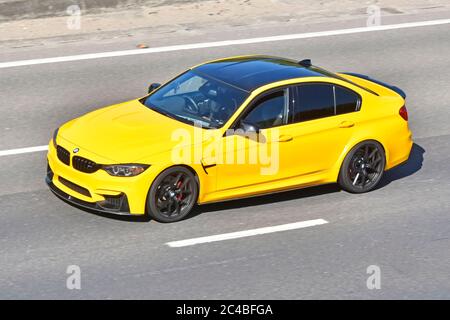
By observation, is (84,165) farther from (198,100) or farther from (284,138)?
(284,138)

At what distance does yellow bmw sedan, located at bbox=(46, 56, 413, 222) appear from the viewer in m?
11.1

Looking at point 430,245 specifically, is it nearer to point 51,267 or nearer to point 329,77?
point 329,77

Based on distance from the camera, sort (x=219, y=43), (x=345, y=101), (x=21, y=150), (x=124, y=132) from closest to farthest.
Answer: (x=124, y=132) → (x=345, y=101) → (x=21, y=150) → (x=219, y=43)

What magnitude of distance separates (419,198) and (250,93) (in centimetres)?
258

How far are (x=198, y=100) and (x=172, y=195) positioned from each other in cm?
147

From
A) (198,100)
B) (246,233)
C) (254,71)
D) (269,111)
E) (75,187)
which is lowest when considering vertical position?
(246,233)

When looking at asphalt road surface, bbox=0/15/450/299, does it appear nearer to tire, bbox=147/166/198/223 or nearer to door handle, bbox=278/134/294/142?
tire, bbox=147/166/198/223

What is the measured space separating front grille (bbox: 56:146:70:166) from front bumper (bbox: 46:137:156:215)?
8 centimetres

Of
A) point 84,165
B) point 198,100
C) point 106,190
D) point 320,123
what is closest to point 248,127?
point 198,100

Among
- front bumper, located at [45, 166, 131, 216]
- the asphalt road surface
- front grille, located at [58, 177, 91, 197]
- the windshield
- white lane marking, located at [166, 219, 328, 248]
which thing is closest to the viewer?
the asphalt road surface

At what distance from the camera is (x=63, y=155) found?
37.8ft

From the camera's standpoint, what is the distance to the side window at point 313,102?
39.8 ft

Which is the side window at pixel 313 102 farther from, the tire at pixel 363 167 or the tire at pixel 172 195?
the tire at pixel 172 195

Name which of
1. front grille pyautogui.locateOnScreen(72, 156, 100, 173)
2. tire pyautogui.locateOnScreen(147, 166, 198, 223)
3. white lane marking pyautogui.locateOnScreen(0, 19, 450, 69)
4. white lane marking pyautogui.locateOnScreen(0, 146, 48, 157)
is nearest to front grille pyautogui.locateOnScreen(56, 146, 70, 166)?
front grille pyautogui.locateOnScreen(72, 156, 100, 173)
